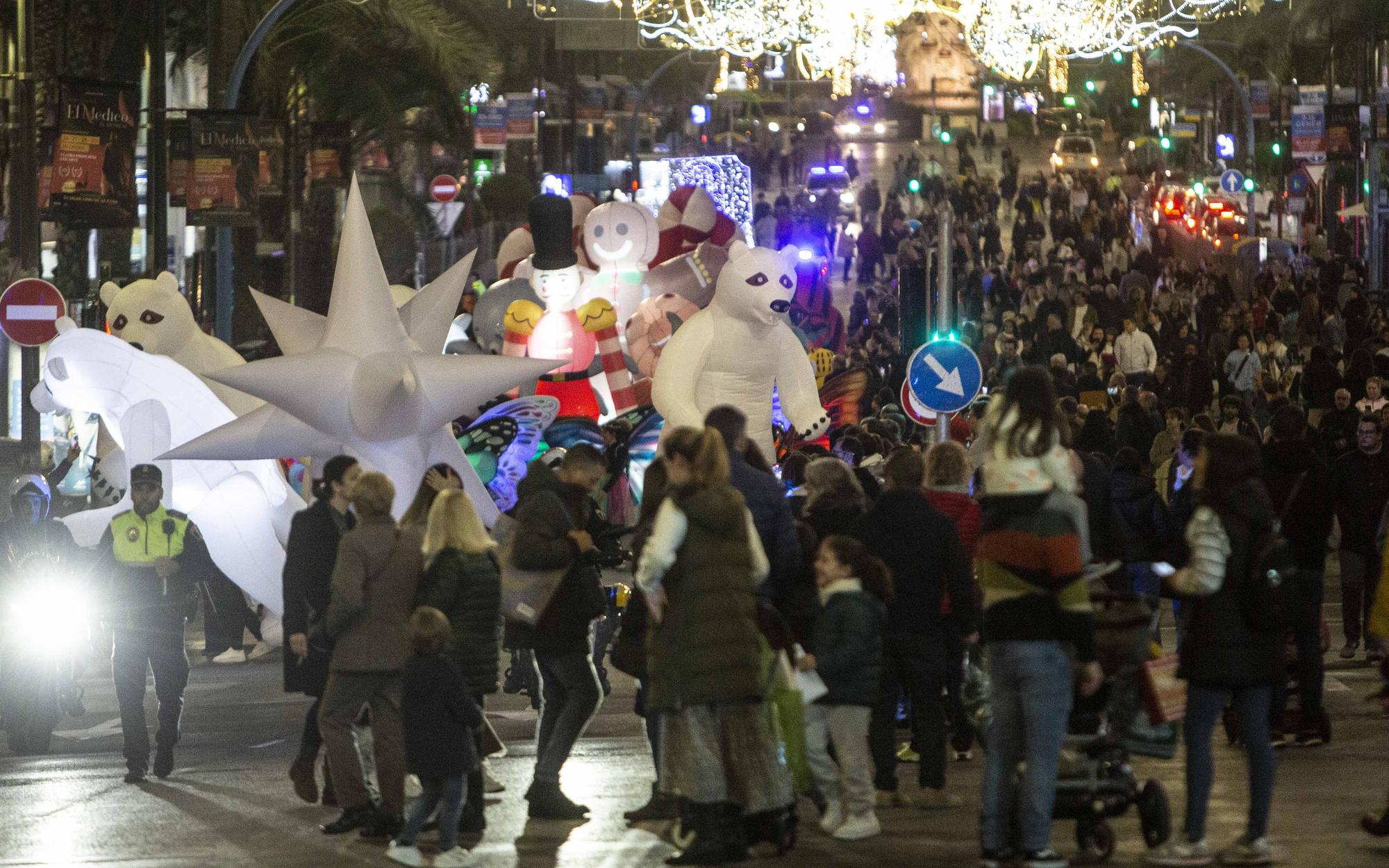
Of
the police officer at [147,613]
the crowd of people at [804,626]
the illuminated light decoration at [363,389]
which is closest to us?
the crowd of people at [804,626]

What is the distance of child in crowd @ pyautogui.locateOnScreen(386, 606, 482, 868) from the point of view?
8.62 meters

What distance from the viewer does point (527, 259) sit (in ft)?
69.7

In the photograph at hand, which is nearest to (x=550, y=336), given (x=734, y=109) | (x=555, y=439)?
(x=555, y=439)

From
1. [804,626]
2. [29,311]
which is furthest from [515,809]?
[29,311]

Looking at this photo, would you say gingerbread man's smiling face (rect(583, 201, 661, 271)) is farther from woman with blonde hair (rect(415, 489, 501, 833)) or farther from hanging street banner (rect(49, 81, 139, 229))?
woman with blonde hair (rect(415, 489, 501, 833))

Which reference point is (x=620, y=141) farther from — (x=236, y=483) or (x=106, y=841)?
(x=106, y=841)

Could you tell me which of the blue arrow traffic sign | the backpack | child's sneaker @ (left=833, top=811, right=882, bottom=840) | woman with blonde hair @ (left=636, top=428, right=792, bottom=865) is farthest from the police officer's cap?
the blue arrow traffic sign

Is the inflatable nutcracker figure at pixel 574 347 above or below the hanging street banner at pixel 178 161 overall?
below

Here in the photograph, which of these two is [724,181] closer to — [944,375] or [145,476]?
[944,375]

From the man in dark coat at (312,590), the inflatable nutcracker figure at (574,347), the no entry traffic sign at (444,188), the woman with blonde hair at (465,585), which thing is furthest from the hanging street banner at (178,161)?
the no entry traffic sign at (444,188)

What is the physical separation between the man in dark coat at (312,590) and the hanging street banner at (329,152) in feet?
59.6

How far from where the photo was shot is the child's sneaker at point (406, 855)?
8.68m

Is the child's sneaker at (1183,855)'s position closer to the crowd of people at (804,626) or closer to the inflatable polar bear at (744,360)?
the crowd of people at (804,626)

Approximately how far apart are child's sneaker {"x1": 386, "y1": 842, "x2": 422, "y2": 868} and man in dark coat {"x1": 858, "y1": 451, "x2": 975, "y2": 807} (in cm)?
212
